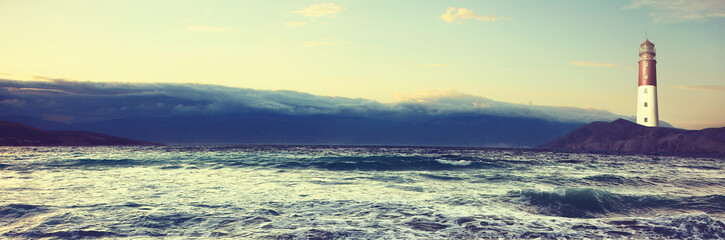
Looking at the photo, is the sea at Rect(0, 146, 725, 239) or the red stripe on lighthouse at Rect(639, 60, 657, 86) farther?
the red stripe on lighthouse at Rect(639, 60, 657, 86)

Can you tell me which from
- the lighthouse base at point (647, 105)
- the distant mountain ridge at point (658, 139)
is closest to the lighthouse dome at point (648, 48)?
the lighthouse base at point (647, 105)

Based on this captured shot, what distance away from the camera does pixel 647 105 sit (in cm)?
8762

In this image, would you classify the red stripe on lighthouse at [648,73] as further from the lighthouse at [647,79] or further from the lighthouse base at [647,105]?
the lighthouse base at [647,105]

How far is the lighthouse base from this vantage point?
282 feet

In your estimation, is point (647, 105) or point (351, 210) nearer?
point (351, 210)

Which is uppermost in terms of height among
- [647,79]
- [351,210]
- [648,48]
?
[648,48]

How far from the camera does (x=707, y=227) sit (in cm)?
→ 1077

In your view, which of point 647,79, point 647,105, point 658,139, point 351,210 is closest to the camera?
point 351,210

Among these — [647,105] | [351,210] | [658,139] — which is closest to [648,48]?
[647,105]

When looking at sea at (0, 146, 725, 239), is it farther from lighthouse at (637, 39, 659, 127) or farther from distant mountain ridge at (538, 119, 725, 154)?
distant mountain ridge at (538, 119, 725, 154)

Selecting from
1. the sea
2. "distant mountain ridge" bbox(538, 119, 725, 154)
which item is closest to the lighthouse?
"distant mountain ridge" bbox(538, 119, 725, 154)

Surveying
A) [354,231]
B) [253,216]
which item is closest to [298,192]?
[253,216]

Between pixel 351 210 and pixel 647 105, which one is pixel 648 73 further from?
Result: pixel 351 210

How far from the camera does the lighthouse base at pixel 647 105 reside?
3388 inches
